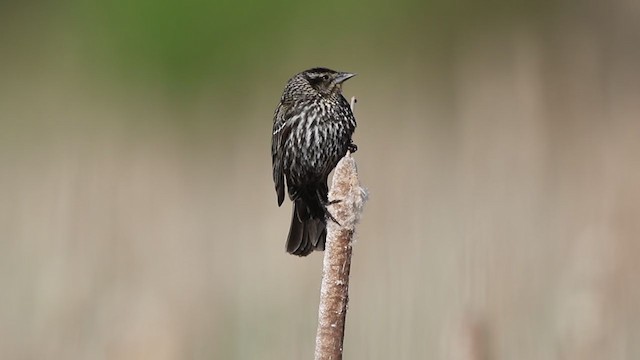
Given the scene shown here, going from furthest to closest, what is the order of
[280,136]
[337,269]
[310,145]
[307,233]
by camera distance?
Result: 1. [280,136]
2. [310,145]
3. [307,233]
4. [337,269]

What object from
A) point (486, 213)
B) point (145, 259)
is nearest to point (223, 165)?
point (145, 259)

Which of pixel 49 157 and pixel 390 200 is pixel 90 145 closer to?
pixel 49 157

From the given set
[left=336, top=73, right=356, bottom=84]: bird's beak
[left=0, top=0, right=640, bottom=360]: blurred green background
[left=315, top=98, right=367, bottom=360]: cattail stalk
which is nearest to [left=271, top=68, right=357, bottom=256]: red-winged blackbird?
[left=336, top=73, right=356, bottom=84]: bird's beak

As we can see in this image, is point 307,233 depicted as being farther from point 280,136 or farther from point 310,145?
point 280,136

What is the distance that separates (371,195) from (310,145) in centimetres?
29

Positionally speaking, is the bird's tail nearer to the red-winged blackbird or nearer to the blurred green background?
the red-winged blackbird

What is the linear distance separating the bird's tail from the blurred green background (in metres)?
0.42

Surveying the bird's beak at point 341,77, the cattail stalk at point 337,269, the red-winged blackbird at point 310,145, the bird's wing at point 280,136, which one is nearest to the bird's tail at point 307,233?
the red-winged blackbird at point 310,145

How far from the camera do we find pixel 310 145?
9.22ft

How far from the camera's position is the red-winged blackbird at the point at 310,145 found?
2.68 metres

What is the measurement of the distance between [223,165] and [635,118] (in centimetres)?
142

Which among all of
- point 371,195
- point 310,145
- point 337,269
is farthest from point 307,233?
point 337,269

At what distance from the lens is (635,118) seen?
11.2ft

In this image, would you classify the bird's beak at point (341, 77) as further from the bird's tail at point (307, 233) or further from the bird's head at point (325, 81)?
the bird's tail at point (307, 233)
